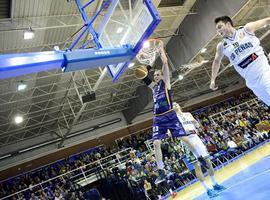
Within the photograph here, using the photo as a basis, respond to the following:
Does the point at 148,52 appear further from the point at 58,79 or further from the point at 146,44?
the point at 58,79

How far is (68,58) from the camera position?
599 centimetres

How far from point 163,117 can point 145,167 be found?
10101mm

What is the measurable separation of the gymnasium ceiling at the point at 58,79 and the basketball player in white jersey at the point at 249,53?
8857 mm

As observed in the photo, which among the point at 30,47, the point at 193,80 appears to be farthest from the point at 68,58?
the point at 193,80

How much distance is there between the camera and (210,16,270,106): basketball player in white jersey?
4629 mm

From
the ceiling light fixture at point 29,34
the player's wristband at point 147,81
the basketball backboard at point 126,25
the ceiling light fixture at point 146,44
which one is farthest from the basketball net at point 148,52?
the ceiling light fixture at point 29,34

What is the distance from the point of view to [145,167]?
15.6m

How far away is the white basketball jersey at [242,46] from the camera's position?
4711 millimetres

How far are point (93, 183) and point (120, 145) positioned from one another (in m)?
7.25

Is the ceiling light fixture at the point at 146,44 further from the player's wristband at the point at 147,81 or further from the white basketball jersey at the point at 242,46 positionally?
the white basketball jersey at the point at 242,46

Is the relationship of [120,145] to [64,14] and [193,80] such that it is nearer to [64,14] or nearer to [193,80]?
[193,80]

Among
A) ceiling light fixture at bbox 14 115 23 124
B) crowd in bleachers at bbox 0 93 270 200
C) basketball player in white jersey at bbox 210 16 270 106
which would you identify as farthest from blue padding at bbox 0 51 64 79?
ceiling light fixture at bbox 14 115 23 124

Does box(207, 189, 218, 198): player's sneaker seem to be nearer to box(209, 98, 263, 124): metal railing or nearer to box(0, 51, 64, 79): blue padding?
box(0, 51, 64, 79): blue padding

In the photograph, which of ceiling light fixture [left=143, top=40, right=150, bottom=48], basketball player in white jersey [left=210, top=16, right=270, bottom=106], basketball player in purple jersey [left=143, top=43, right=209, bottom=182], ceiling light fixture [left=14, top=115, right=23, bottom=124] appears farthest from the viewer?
ceiling light fixture [left=14, top=115, right=23, bottom=124]
